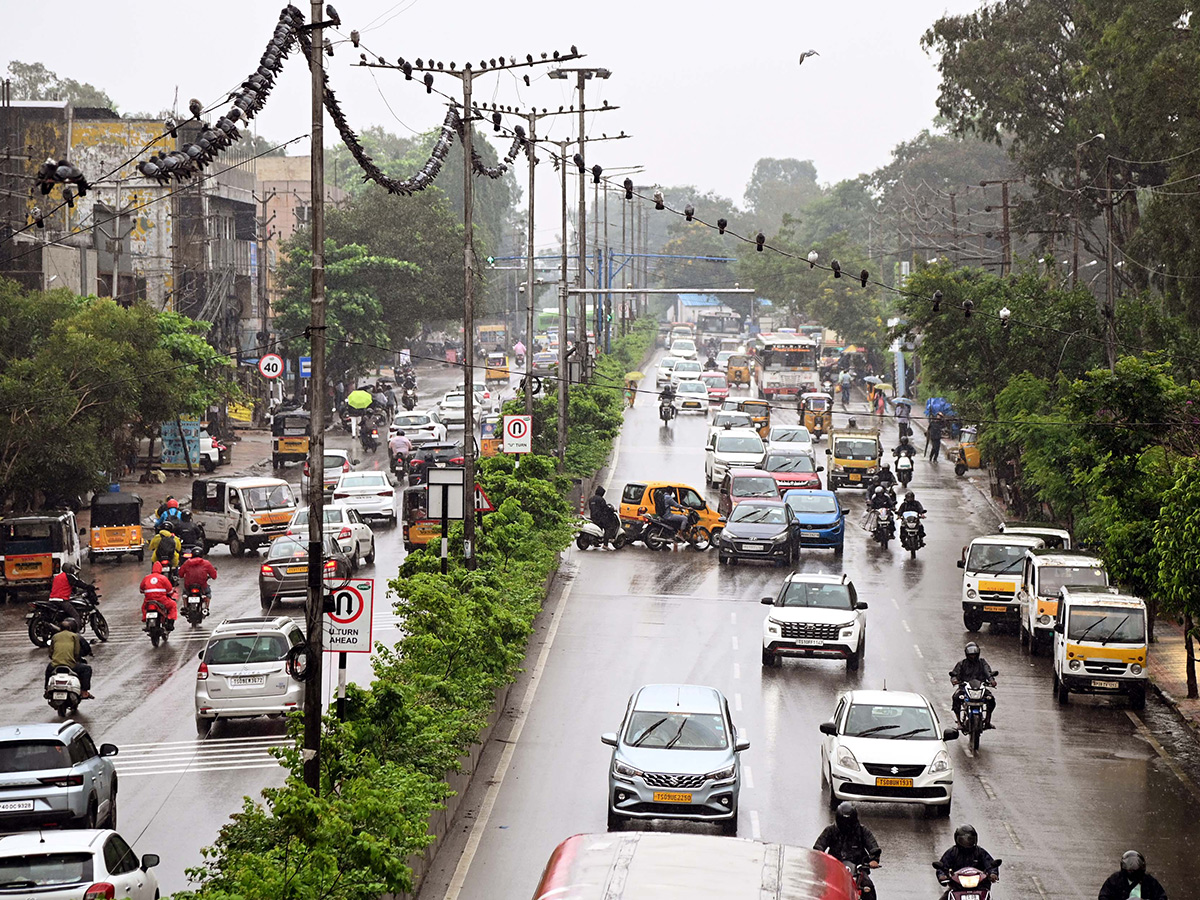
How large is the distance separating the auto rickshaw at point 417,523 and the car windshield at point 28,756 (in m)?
21.1

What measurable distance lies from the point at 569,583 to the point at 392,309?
48517mm

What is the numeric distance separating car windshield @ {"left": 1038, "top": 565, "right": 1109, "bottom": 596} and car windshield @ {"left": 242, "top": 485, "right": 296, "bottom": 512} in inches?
778

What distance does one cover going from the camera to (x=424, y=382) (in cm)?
10112

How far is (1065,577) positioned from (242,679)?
1579cm

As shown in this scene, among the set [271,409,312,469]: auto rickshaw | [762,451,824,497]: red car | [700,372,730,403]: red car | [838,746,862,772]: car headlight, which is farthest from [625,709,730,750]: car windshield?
[700,372,730,403]: red car

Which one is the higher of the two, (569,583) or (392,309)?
(392,309)

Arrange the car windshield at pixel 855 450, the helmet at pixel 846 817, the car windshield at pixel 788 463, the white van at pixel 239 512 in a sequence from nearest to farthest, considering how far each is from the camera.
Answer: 1. the helmet at pixel 846 817
2. the white van at pixel 239 512
3. the car windshield at pixel 788 463
4. the car windshield at pixel 855 450

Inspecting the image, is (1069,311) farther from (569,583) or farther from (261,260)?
(261,260)

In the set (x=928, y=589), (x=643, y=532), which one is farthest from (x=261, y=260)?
(x=928, y=589)

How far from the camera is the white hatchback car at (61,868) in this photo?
1305 cm

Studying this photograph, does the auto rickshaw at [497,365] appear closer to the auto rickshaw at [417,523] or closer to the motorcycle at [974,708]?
the auto rickshaw at [417,523]

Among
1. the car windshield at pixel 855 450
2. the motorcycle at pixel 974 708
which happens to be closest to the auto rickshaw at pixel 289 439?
the car windshield at pixel 855 450

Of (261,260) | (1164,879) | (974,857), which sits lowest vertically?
(1164,879)

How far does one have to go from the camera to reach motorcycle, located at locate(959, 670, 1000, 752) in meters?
23.5
